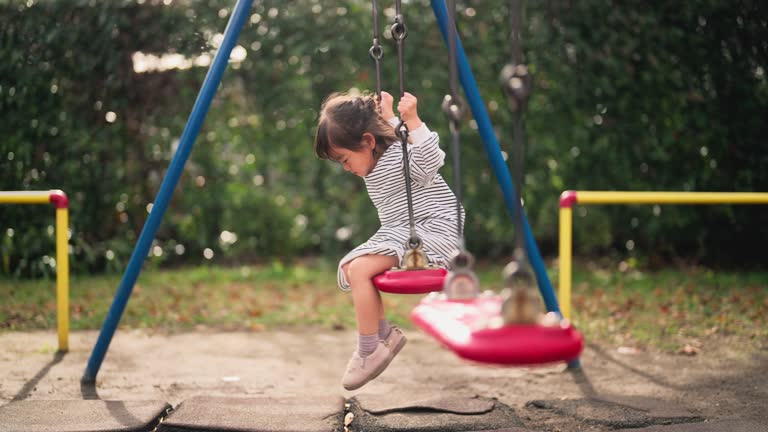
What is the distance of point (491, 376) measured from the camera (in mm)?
3916

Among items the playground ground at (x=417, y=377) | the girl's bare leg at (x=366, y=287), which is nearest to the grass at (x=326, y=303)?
the playground ground at (x=417, y=377)

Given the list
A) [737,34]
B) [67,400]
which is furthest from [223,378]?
[737,34]

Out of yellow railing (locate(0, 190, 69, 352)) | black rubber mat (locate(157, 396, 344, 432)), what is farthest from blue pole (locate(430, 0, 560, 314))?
yellow railing (locate(0, 190, 69, 352))

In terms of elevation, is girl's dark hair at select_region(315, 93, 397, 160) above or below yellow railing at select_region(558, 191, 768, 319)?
above

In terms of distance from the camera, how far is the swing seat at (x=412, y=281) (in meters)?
2.55

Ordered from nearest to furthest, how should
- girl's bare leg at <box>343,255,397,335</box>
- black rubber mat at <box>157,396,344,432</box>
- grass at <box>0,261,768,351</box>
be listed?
girl's bare leg at <box>343,255,397,335</box>, black rubber mat at <box>157,396,344,432</box>, grass at <box>0,261,768,351</box>

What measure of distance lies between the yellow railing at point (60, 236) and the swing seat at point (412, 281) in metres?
2.11

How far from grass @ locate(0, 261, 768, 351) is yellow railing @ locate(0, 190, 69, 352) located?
672 mm

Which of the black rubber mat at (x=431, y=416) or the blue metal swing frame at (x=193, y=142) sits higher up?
the blue metal swing frame at (x=193, y=142)

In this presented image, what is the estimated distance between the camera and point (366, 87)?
6.44 metres

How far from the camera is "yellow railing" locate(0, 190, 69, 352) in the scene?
3938mm

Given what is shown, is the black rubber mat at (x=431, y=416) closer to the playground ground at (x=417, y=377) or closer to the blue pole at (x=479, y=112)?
the playground ground at (x=417, y=377)

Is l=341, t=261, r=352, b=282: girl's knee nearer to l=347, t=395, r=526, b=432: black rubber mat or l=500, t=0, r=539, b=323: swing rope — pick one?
l=347, t=395, r=526, b=432: black rubber mat

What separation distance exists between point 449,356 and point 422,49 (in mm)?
2942
